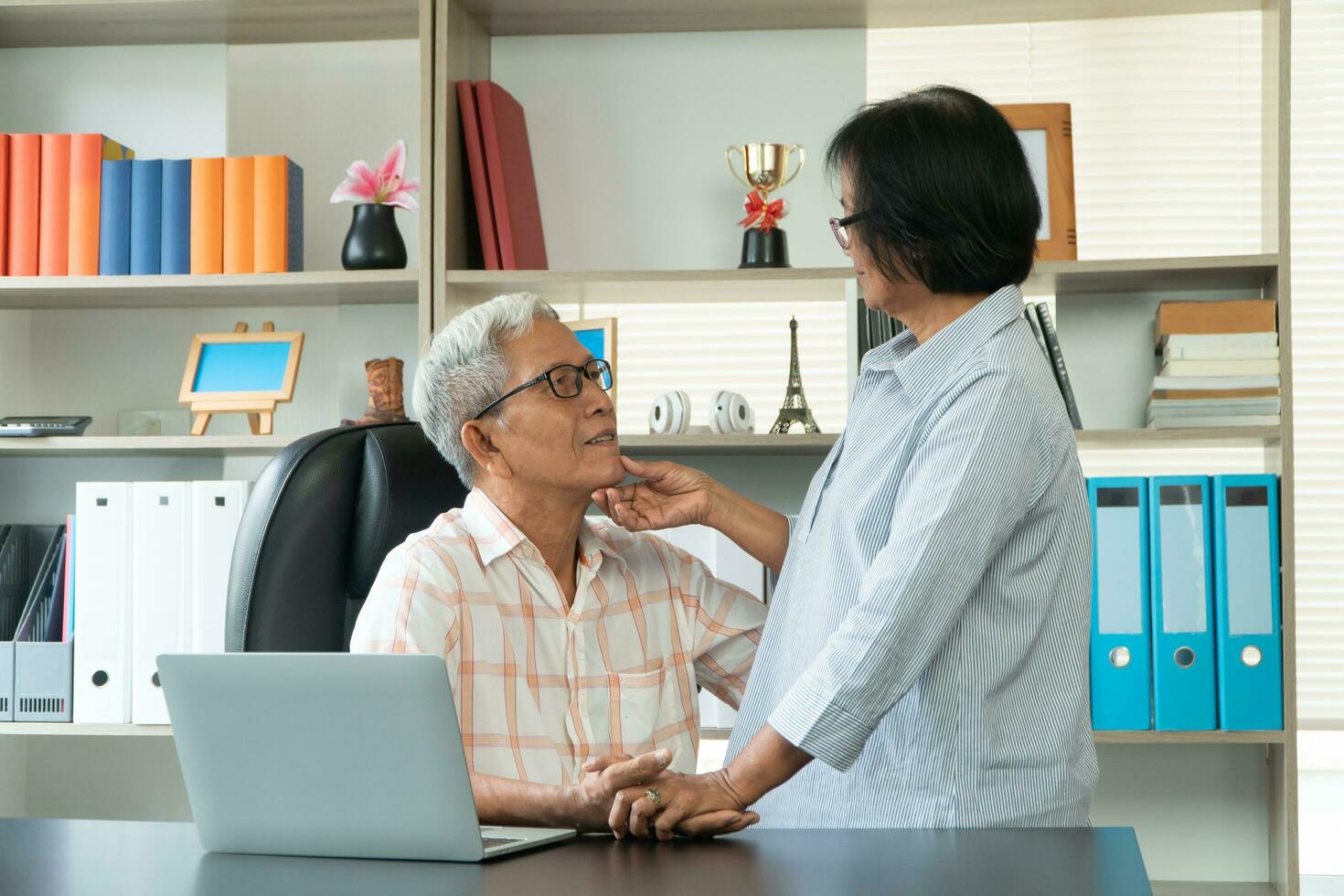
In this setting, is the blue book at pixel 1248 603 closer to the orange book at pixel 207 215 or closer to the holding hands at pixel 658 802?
the holding hands at pixel 658 802

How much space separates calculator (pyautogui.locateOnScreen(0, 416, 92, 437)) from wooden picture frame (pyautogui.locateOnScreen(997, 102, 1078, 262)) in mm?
1935

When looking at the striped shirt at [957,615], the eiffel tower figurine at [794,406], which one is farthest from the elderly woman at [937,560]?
the eiffel tower figurine at [794,406]

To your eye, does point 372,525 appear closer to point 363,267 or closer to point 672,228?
point 363,267

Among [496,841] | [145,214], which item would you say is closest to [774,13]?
[145,214]

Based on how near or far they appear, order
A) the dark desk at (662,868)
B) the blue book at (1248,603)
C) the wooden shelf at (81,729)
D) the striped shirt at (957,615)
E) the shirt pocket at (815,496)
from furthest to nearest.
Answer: the wooden shelf at (81,729)
the blue book at (1248,603)
the shirt pocket at (815,496)
the striped shirt at (957,615)
the dark desk at (662,868)

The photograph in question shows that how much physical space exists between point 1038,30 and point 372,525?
2097 millimetres

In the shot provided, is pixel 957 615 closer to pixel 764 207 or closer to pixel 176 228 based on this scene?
pixel 764 207

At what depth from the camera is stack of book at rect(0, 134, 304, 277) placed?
104 inches

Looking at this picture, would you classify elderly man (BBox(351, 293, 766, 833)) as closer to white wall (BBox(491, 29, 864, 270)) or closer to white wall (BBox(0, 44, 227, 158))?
white wall (BBox(491, 29, 864, 270))

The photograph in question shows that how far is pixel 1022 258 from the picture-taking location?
1339mm

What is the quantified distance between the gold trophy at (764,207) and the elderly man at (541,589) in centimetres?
102

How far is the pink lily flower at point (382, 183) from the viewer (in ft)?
8.65

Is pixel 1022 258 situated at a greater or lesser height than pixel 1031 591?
greater

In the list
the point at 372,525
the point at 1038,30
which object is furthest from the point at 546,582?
the point at 1038,30
